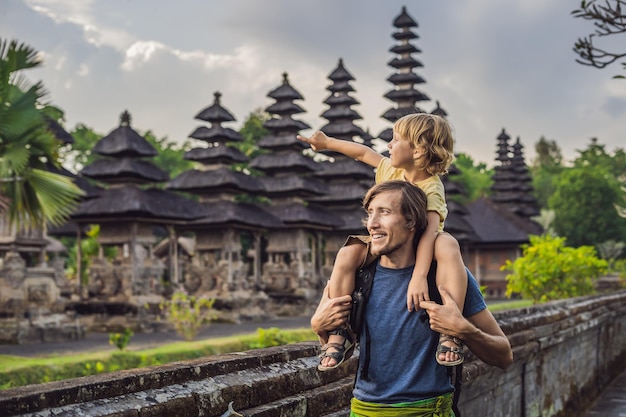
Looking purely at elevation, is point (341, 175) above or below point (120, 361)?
above

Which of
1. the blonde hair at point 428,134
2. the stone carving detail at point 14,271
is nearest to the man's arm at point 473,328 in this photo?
the blonde hair at point 428,134

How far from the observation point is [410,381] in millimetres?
2943

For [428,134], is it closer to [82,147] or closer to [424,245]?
[424,245]

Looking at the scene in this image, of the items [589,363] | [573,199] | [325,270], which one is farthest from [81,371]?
[573,199]

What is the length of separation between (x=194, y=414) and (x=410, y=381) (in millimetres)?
950

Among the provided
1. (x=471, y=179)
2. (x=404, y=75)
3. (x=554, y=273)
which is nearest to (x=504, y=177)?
(x=471, y=179)

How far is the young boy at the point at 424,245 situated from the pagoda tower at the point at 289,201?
99.5 ft

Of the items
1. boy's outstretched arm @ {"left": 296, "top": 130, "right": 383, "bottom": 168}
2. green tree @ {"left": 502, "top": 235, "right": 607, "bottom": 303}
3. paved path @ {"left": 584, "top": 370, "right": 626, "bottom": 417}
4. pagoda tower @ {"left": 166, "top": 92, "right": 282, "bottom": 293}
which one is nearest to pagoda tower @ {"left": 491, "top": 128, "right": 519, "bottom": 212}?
pagoda tower @ {"left": 166, "top": 92, "right": 282, "bottom": 293}

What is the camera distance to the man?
9.65 feet

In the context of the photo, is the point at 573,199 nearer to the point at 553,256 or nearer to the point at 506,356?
the point at 553,256

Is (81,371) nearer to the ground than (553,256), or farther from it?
nearer to the ground

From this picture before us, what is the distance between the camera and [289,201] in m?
35.6

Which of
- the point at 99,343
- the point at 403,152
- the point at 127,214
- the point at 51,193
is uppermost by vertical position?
the point at 127,214

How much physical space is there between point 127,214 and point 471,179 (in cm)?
5029
